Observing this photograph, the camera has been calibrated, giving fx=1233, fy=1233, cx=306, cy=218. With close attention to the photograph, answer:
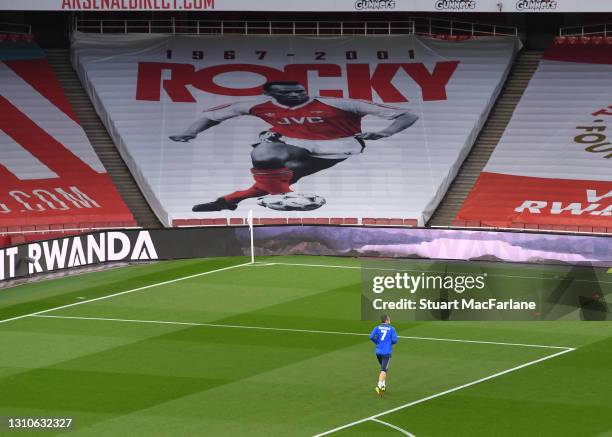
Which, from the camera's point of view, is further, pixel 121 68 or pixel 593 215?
pixel 121 68

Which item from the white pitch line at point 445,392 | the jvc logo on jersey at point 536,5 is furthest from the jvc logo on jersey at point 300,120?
the white pitch line at point 445,392

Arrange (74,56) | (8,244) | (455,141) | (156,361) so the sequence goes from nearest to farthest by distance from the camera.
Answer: (156,361) < (8,244) < (455,141) < (74,56)

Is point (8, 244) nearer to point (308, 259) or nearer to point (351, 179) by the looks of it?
point (308, 259)

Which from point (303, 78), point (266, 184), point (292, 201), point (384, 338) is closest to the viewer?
point (384, 338)

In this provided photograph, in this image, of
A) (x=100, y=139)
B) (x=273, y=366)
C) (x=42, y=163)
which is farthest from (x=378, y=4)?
(x=273, y=366)

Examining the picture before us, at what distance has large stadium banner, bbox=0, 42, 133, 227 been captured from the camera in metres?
46.5

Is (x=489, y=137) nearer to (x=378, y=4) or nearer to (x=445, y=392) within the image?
(x=378, y=4)

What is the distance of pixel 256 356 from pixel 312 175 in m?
20.5

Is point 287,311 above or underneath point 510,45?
underneath

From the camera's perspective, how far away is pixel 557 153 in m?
49.0

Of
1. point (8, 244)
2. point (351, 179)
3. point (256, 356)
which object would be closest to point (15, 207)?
point (8, 244)

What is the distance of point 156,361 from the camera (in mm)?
29219

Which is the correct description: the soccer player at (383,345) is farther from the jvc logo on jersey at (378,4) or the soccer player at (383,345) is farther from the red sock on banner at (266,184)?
the jvc logo on jersey at (378,4)

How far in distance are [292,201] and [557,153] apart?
35.3ft
